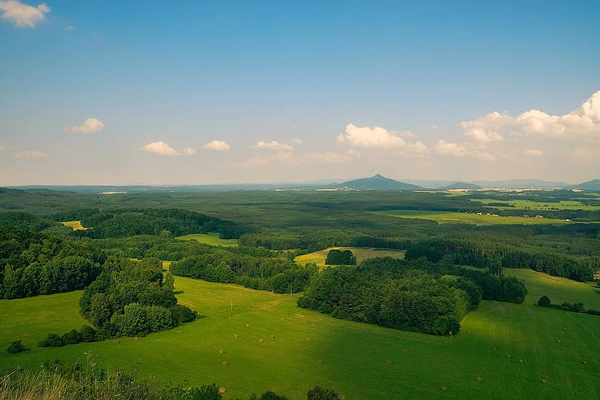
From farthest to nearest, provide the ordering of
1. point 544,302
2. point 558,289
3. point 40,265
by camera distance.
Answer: point 558,289 < point 544,302 < point 40,265

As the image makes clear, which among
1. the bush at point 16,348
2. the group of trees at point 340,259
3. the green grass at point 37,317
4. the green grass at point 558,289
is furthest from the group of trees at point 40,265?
the green grass at point 558,289

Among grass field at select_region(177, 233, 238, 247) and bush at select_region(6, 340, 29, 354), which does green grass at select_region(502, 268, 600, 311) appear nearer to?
bush at select_region(6, 340, 29, 354)

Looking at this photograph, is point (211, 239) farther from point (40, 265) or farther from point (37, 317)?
point (37, 317)

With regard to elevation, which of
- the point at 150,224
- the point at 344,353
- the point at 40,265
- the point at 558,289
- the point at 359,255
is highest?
the point at 40,265

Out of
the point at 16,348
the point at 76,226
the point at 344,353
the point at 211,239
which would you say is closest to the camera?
the point at 16,348

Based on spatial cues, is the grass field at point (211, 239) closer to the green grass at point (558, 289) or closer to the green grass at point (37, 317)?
the green grass at point (37, 317)

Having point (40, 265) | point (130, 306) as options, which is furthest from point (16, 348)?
point (40, 265)
